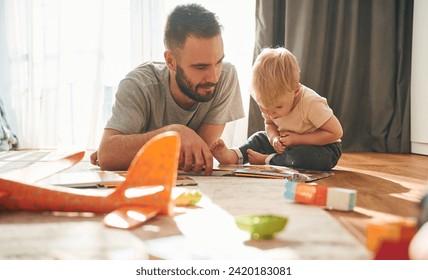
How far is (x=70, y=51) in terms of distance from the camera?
258cm

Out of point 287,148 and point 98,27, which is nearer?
point 287,148

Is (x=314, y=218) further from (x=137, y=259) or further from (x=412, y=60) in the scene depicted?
(x=412, y=60)

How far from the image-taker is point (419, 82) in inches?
95.7

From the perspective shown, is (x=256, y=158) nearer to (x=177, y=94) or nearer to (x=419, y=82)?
(x=177, y=94)

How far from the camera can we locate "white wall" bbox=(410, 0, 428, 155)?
92.8 inches

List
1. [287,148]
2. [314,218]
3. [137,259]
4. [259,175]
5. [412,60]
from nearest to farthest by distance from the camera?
1. [137,259]
2. [314,218]
3. [259,175]
4. [287,148]
5. [412,60]

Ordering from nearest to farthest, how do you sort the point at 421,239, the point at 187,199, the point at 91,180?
the point at 421,239 → the point at 187,199 → the point at 91,180

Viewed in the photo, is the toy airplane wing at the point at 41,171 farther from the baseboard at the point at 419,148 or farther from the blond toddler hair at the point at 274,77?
the baseboard at the point at 419,148

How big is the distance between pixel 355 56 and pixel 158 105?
5.15 feet

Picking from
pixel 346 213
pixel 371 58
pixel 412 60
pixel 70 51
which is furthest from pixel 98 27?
pixel 346 213

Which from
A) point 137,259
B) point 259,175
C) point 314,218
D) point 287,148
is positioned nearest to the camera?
point 137,259

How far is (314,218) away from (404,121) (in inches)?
80.5

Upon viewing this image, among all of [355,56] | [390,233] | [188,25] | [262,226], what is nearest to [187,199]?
[262,226]

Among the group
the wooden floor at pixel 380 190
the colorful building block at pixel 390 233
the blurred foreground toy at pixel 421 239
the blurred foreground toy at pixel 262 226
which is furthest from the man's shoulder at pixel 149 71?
the blurred foreground toy at pixel 421 239
